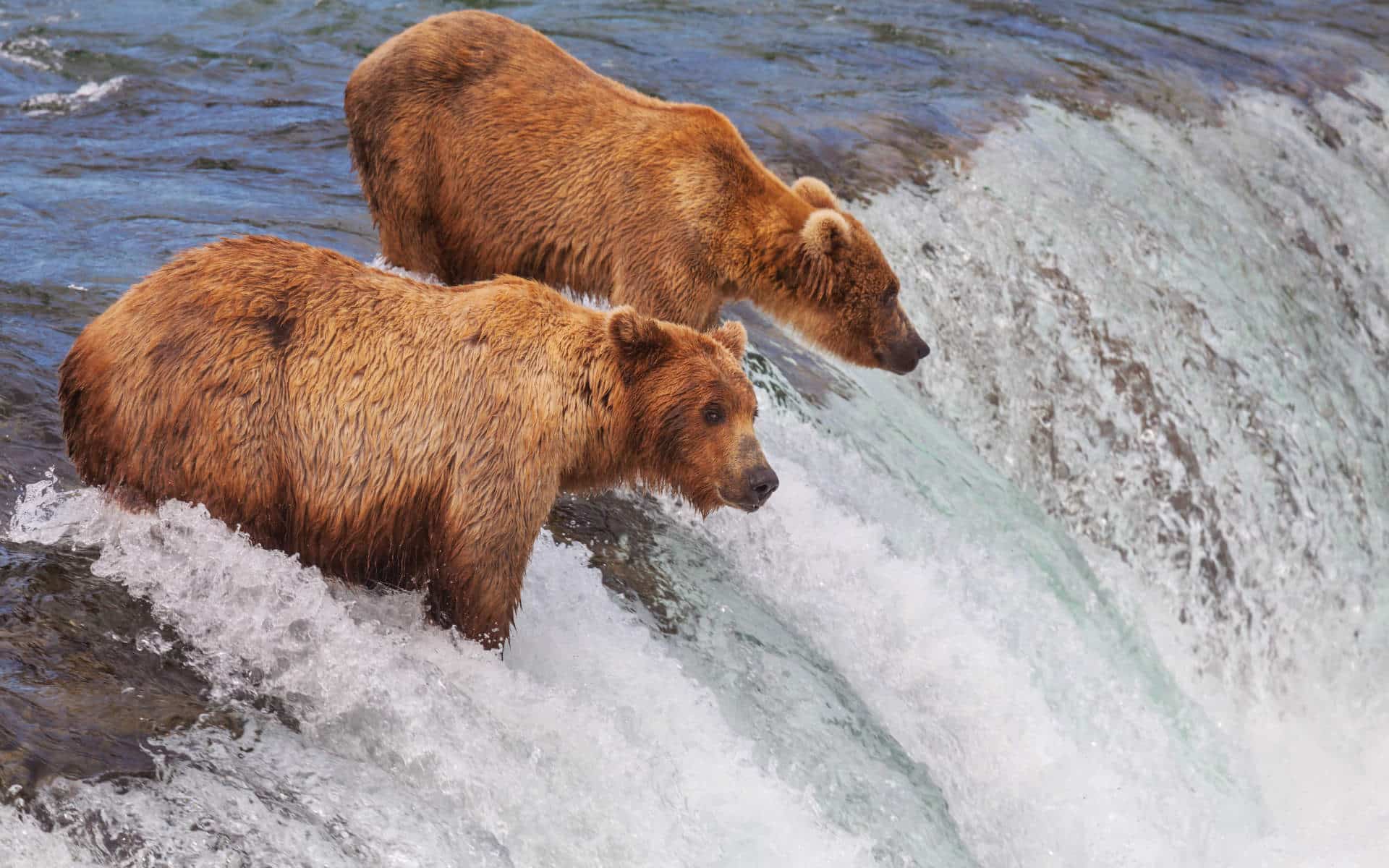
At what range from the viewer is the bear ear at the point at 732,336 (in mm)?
4688

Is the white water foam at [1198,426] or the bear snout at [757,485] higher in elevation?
the bear snout at [757,485]

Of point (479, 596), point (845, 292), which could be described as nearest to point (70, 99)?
point (845, 292)

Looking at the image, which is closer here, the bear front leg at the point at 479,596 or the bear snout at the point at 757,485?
the bear front leg at the point at 479,596

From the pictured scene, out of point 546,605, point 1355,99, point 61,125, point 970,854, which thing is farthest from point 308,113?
point 1355,99

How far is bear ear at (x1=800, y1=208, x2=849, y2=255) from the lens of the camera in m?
5.95

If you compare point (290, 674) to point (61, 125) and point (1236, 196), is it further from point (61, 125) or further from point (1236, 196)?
point (1236, 196)

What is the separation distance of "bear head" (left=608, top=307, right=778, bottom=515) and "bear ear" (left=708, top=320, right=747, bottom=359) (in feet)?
0.60

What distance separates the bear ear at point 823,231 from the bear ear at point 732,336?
53.4 inches

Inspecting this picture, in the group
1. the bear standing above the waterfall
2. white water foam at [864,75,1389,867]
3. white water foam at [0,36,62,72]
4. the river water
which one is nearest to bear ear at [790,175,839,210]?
the bear standing above the waterfall

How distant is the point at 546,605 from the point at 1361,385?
21.8ft

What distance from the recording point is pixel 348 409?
404cm

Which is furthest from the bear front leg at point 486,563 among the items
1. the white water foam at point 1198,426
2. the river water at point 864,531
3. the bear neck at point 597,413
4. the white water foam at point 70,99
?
the white water foam at point 70,99

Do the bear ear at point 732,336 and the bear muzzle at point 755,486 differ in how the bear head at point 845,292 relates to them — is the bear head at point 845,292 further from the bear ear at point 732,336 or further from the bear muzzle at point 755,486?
the bear muzzle at point 755,486

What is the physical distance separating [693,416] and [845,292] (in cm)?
199
